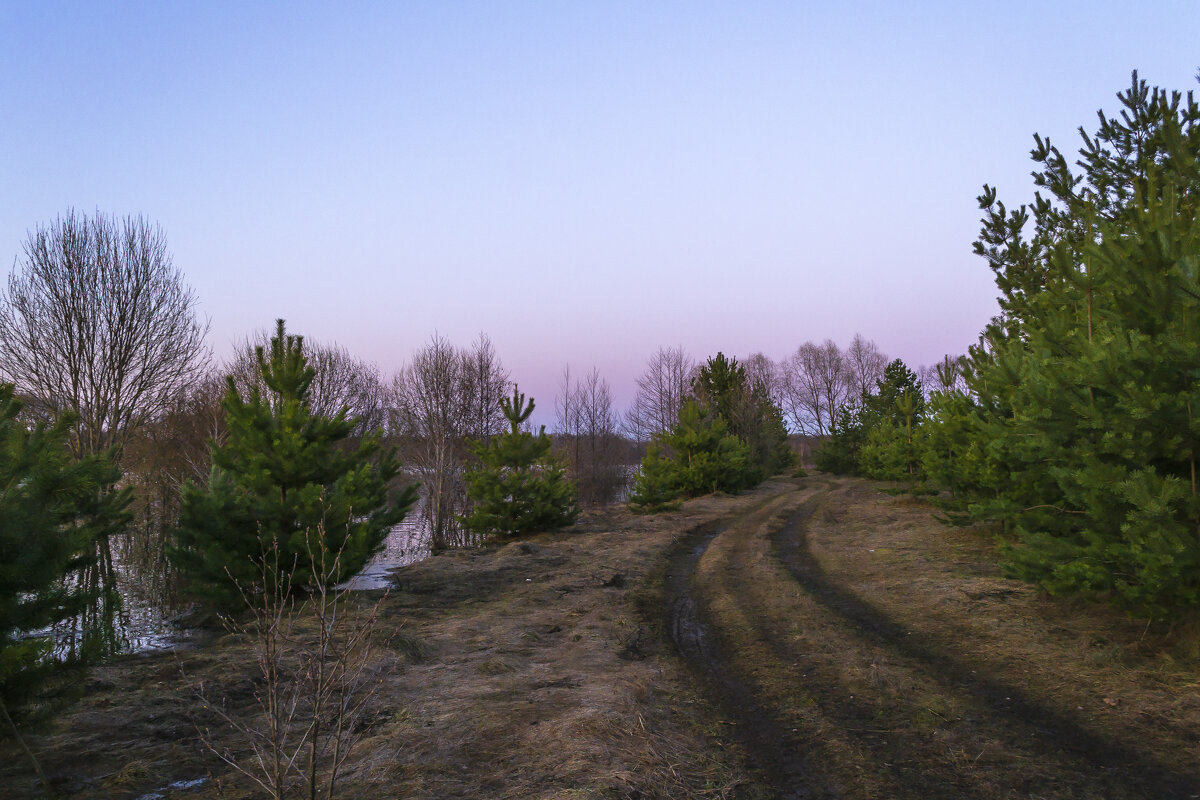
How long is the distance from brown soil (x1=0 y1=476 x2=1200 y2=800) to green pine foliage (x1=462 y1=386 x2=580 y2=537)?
19.7 ft

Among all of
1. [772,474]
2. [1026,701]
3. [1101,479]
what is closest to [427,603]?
[1026,701]

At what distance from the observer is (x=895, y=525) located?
16.7 m

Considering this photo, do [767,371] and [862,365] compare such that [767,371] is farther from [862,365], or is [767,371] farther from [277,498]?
[277,498]

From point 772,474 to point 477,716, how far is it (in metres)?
37.6

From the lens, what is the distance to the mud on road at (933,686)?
14.1ft

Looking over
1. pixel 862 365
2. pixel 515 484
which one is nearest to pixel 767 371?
pixel 862 365

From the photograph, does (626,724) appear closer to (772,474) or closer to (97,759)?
(97,759)

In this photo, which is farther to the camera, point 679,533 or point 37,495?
point 679,533

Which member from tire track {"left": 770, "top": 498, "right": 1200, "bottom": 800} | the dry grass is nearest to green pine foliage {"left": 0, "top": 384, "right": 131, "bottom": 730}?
the dry grass

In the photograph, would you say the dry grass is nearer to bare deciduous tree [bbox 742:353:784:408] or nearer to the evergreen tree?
the evergreen tree

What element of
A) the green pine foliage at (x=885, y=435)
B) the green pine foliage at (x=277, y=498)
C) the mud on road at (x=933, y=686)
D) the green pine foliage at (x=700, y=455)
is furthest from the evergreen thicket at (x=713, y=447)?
the green pine foliage at (x=277, y=498)

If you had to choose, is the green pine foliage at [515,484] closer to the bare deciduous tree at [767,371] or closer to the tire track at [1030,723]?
the tire track at [1030,723]

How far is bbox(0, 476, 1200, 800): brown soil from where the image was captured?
424 centimetres

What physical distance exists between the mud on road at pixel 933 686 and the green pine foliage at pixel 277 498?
489cm
